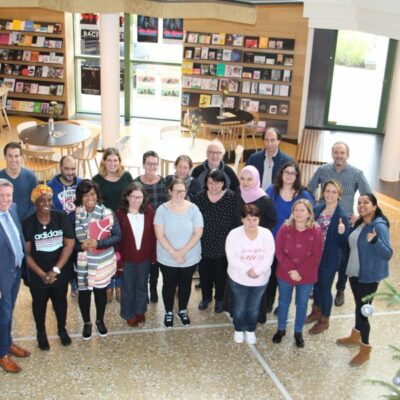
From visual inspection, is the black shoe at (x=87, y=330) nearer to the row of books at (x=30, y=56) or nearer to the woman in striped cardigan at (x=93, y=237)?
the woman in striped cardigan at (x=93, y=237)

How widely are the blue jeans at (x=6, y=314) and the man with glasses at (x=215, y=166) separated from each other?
2120mm

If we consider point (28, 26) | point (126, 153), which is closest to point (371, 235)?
point (126, 153)

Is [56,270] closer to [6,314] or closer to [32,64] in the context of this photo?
[6,314]

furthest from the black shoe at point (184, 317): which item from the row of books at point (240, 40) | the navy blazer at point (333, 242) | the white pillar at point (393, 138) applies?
the row of books at point (240, 40)

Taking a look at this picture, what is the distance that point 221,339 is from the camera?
5.65 meters

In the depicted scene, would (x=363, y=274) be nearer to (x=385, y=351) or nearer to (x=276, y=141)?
(x=385, y=351)

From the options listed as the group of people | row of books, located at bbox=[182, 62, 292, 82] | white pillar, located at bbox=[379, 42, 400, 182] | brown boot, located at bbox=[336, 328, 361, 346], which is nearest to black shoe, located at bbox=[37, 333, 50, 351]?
the group of people

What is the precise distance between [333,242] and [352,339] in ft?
3.33

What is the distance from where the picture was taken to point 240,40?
1262cm

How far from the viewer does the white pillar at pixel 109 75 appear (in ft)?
34.0

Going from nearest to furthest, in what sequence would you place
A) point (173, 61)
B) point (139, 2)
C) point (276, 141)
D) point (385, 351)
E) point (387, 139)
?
point (385, 351) → point (276, 141) → point (139, 2) → point (387, 139) → point (173, 61)

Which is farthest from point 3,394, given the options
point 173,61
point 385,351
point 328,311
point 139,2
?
point 173,61

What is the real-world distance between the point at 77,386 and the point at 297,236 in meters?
2.30

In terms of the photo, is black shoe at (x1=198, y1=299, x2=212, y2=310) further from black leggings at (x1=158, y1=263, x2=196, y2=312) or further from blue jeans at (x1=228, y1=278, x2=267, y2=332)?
blue jeans at (x1=228, y1=278, x2=267, y2=332)
